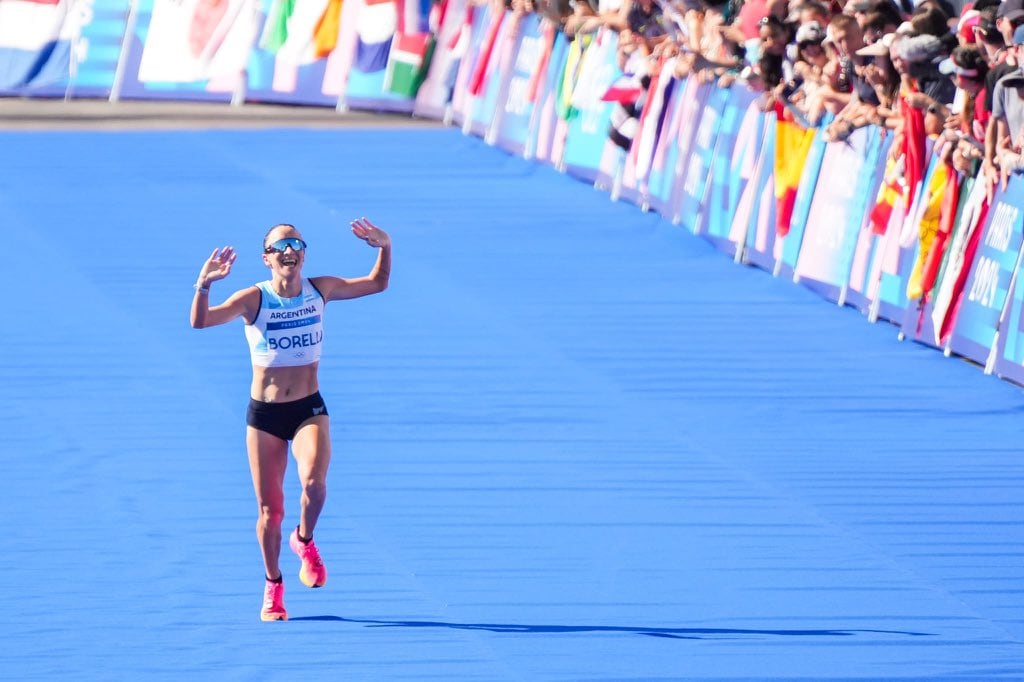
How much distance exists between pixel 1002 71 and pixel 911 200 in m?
1.38

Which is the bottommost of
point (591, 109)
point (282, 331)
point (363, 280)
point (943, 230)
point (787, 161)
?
point (591, 109)

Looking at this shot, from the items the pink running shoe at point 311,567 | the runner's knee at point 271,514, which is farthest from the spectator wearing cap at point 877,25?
the runner's knee at point 271,514

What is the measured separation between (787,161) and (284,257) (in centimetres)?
910

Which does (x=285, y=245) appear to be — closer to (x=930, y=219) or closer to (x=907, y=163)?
(x=930, y=219)

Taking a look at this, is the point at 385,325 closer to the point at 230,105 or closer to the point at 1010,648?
the point at 1010,648

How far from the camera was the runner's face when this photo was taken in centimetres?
917

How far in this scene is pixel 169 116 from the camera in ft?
90.0

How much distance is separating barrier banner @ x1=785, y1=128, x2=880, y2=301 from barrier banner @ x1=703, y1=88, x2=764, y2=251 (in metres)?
1.26

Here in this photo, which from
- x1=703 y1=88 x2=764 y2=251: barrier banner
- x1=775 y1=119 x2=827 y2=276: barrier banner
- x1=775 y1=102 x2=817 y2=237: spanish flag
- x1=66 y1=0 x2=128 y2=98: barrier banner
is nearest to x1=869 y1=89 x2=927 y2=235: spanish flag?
x1=775 y1=119 x2=827 y2=276: barrier banner

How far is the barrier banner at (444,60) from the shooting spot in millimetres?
26484

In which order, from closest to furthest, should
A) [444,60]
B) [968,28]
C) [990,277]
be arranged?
[990,277]
[968,28]
[444,60]

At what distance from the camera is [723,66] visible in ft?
63.0

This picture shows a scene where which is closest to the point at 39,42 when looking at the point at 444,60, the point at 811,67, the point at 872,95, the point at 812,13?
the point at 444,60

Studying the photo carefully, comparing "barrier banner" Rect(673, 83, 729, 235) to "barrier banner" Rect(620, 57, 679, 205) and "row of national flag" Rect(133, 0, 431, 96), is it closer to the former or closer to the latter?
"barrier banner" Rect(620, 57, 679, 205)
